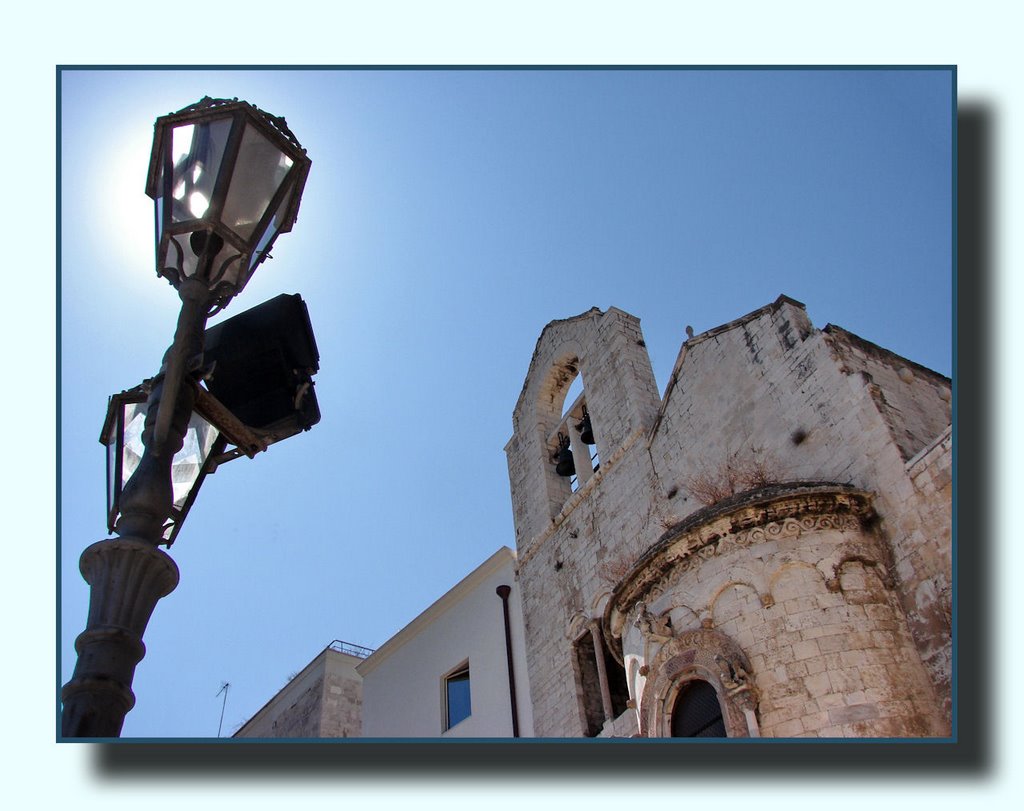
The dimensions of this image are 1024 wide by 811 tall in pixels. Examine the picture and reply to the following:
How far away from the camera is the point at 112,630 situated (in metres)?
2.31

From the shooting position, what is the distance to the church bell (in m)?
13.3

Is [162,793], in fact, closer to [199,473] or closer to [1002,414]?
[199,473]

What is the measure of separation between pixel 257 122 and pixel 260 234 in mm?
327

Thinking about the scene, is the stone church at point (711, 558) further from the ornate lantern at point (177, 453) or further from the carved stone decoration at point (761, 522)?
the ornate lantern at point (177, 453)

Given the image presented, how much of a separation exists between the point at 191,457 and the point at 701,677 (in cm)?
502

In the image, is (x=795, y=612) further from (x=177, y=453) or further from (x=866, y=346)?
(x=177, y=453)

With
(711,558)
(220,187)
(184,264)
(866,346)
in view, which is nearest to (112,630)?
(184,264)

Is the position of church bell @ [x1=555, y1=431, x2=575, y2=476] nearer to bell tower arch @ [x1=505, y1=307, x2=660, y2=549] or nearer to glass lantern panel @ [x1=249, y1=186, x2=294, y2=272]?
bell tower arch @ [x1=505, y1=307, x2=660, y2=549]

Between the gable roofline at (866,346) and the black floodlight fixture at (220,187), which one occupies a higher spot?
the gable roofline at (866,346)

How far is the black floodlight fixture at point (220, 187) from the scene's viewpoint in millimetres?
2783

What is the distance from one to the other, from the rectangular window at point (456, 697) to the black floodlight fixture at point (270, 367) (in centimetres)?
935

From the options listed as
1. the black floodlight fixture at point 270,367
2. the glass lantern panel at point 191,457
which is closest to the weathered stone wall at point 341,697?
the black floodlight fixture at point 270,367

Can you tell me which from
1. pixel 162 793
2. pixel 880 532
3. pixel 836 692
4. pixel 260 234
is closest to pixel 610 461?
pixel 880 532

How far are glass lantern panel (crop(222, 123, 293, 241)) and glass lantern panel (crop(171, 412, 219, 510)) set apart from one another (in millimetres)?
587
